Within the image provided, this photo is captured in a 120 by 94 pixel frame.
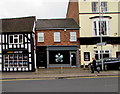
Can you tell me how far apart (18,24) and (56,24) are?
17.5 ft

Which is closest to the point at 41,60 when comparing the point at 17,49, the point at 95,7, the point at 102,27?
the point at 17,49

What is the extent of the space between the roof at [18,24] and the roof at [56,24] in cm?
147

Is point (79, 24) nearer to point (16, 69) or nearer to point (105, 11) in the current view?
point (105, 11)

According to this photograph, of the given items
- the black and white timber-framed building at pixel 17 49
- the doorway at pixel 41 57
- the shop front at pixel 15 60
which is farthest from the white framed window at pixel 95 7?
the shop front at pixel 15 60

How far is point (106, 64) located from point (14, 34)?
11.6 meters

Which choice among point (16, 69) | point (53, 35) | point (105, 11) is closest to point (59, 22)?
point (53, 35)

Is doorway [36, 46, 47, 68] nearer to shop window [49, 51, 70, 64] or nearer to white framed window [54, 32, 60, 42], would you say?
shop window [49, 51, 70, 64]

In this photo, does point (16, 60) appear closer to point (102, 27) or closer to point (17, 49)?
point (17, 49)

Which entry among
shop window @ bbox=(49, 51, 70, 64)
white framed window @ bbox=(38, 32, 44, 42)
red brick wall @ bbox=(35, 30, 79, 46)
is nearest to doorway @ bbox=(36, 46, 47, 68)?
red brick wall @ bbox=(35, 30, 79, 46)

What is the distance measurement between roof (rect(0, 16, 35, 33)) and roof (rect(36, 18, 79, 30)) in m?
1.47

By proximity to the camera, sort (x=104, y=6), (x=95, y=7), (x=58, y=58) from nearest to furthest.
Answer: (x=58, y=58), (x=95, y=7), (x=104, y=6)

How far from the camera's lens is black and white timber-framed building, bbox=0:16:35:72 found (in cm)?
2522

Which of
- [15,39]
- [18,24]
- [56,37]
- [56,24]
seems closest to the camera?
[15,39]

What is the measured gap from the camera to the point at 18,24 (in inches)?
1072
